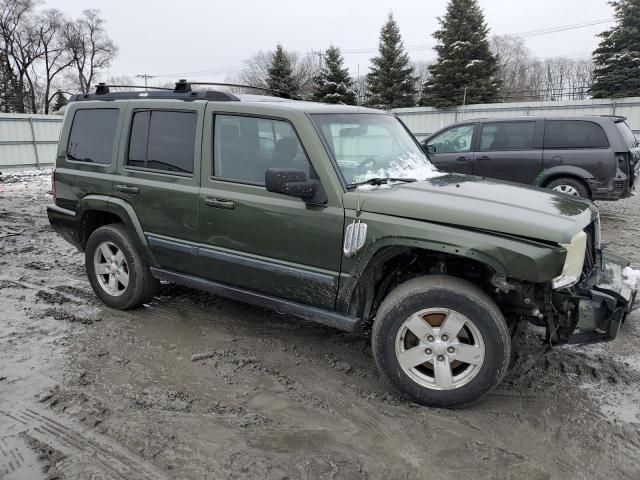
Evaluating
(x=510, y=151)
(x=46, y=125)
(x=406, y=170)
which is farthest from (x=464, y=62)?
(x=406, y=170)

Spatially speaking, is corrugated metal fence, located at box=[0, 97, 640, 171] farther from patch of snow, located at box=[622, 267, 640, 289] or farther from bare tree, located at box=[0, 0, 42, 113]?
bare tree, located at box=[0, 0, 42, 113]

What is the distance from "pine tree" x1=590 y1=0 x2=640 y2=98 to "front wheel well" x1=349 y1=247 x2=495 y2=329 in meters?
25.5

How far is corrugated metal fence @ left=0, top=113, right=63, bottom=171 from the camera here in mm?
18562

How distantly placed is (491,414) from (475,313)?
2.26 ft

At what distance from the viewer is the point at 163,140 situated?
4250 mm

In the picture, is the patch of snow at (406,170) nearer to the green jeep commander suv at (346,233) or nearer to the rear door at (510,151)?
the green jeep commander suv at (346,233)

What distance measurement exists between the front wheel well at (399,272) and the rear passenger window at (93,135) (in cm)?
272

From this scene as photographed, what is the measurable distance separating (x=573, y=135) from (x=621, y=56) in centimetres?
2019

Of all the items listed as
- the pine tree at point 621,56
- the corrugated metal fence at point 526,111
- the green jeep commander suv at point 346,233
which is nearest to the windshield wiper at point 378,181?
the green jeep commander suv at point 346,233

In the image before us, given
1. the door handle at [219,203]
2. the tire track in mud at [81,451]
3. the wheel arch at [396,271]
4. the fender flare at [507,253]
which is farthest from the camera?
the door handle at [219,203]

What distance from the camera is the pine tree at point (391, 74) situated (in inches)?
1245

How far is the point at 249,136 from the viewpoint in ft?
12.6

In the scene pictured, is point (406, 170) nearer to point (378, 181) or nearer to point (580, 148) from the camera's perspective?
point (378, 181)

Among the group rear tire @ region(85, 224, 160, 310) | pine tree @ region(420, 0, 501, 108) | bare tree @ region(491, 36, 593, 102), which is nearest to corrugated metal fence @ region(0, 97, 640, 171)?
pine tree @ region(420, 0, 501, 108)
